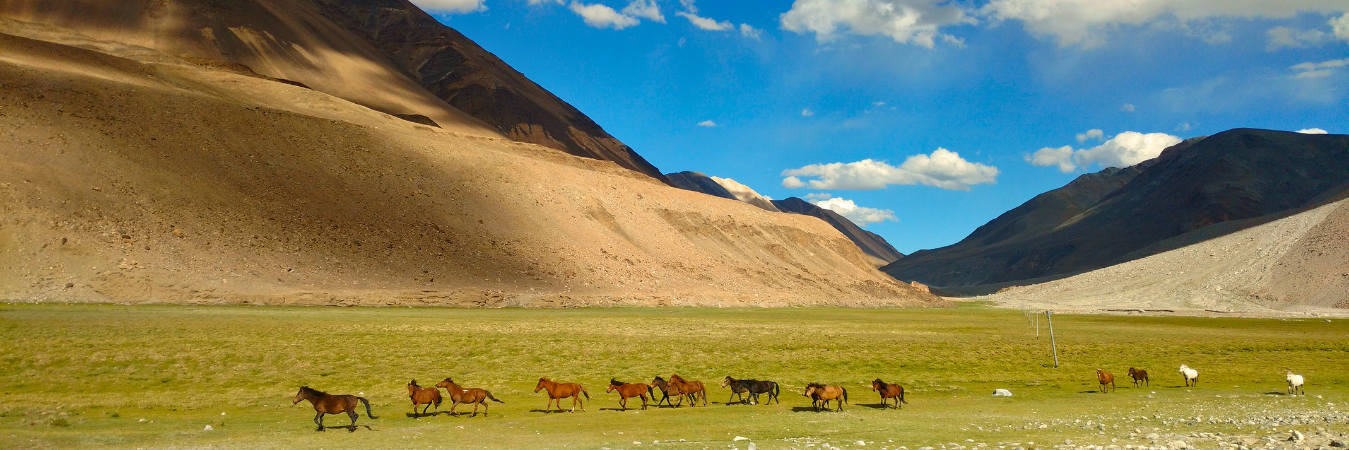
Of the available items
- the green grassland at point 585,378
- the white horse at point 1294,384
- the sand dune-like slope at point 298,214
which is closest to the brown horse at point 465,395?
the green grassland at point 585,378

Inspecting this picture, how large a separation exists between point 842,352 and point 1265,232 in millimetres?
106192

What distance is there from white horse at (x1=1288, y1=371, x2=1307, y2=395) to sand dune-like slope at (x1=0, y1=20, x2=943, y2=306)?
179ft

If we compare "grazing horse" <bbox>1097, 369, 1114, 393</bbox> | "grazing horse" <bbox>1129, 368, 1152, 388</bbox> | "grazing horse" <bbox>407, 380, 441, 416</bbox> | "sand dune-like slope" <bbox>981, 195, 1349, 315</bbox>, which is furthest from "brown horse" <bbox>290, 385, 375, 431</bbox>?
"sand dune-like slope" <bbox>981, 195, 1349, 315</bbox>

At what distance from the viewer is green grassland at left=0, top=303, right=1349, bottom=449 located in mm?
13383

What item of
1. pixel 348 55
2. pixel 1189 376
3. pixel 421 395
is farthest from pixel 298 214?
pixel 348 55

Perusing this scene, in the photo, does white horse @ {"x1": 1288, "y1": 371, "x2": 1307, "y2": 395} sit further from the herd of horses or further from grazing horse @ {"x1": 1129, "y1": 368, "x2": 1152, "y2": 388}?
the herd of horses

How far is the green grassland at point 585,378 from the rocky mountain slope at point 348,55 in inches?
4280

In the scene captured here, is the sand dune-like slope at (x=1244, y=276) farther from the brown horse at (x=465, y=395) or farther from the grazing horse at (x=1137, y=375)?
the brown horse at (x=465, y=395)

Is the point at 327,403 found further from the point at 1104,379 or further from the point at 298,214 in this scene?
the point at 298,214

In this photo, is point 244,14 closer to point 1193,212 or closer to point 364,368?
point 364,368

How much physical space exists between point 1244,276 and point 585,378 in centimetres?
9977

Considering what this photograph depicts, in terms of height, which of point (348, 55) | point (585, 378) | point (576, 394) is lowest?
point (585, 378)

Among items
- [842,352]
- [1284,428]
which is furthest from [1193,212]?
[1284,428]

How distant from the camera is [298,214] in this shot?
7012 cm
